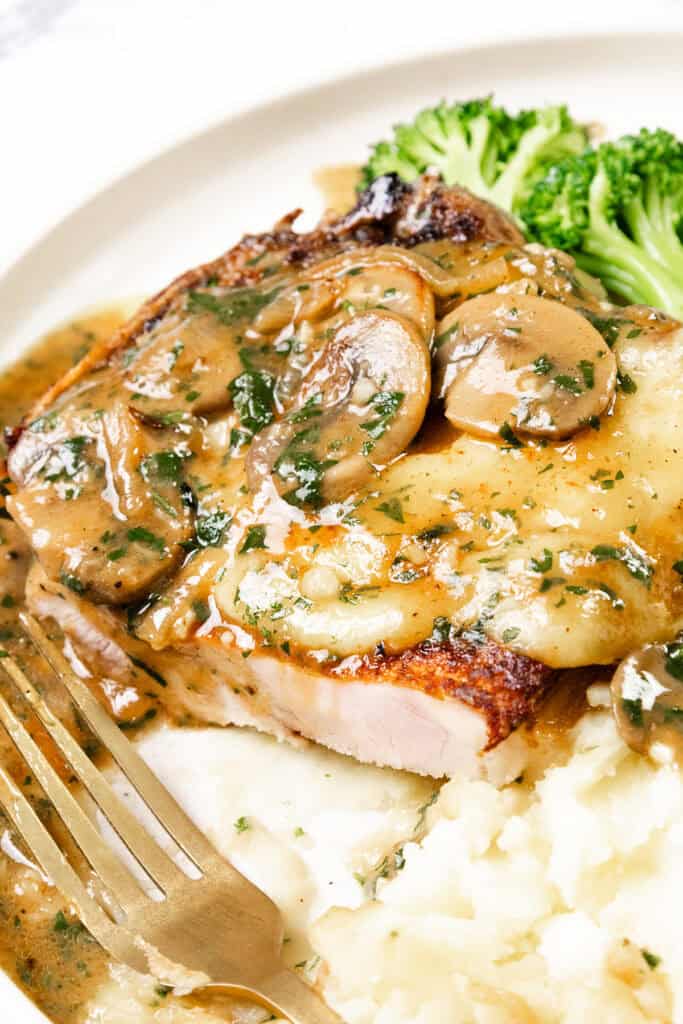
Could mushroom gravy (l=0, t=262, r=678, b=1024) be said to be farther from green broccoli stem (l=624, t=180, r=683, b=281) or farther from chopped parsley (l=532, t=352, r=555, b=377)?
green broccoli stem (l=624, t=180, r=683, b=281)

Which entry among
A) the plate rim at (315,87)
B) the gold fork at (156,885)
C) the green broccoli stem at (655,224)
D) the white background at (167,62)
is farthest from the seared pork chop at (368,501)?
the white background at (167,62)

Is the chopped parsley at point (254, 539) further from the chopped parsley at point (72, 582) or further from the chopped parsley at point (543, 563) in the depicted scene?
the chopped parsley at point (543, 563)

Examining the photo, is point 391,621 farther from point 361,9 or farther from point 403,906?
point 361,9

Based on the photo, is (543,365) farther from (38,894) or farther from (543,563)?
(38,894)

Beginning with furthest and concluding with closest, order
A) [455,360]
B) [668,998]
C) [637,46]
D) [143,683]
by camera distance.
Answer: [637,46] → [143,683] → [455,360] → [668,998]


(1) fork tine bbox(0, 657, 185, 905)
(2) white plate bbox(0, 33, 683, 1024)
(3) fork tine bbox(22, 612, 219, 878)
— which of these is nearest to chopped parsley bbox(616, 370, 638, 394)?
(3) fork tine bbox(22, 612, 219, 878)

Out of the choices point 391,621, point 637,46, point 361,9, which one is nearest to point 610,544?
point 391,621
